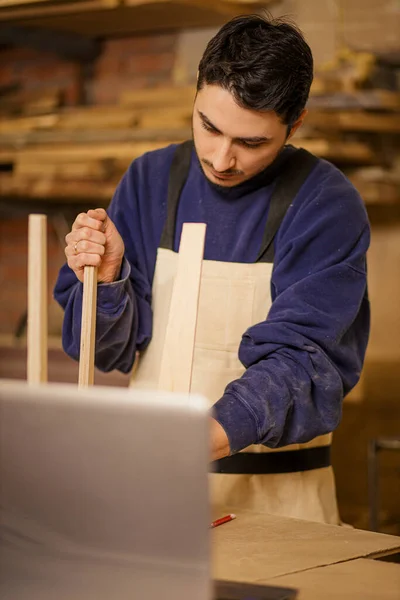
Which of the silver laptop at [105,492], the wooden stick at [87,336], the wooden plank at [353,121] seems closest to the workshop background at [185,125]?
the wooden plank at [353,121]

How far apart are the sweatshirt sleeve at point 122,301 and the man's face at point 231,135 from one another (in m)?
0.23

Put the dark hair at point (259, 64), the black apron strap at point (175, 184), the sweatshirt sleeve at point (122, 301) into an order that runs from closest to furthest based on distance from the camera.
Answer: the dark hair at point (259, 64), the sweatshirt sleeve at point (122, 301), the black apron strap at point (175, 184)

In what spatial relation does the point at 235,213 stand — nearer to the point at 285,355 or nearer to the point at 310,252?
the point at 310,252

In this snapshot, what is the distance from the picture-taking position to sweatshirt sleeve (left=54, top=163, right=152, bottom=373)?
1.54 metres

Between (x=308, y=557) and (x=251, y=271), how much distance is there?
600mm

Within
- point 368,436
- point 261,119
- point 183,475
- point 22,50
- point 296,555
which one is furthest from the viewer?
point 22,50

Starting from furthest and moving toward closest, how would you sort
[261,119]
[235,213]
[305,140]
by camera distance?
[305,140]
[235,213]
[261,119]

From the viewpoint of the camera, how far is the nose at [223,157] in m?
1.47

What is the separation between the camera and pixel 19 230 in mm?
3947

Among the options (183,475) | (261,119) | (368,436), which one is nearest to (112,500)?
(183,475)

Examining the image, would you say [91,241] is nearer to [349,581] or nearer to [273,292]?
[273,292]

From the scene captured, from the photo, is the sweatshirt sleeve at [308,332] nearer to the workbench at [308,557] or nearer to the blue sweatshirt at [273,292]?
the blue sweatshirt at [273,292]

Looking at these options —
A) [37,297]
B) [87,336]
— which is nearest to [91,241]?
[87,336]

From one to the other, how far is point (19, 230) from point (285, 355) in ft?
8.87
